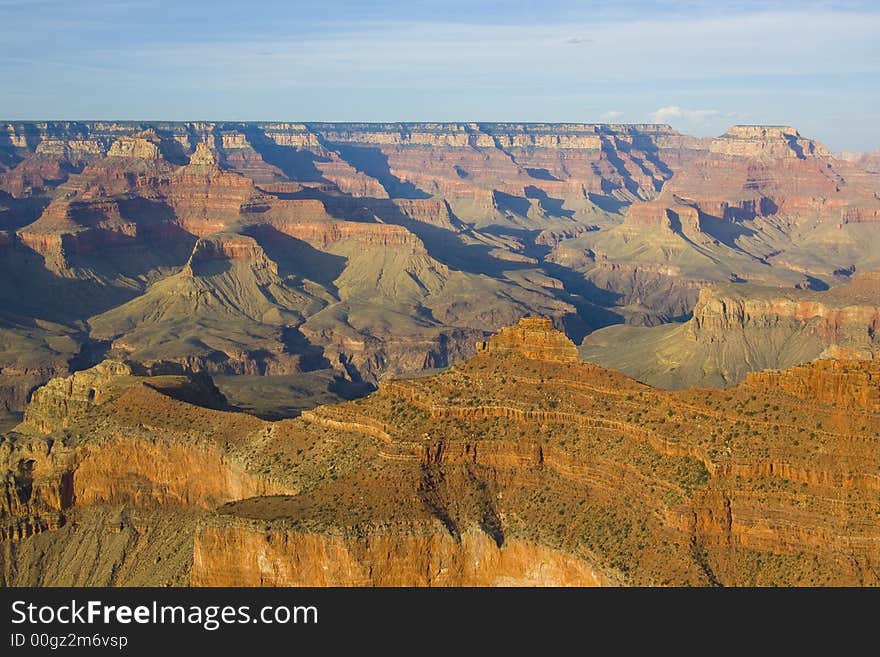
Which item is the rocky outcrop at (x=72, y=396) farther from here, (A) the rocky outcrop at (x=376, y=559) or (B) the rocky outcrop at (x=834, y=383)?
(B) the rocky outcrop at (x=834, y=383)

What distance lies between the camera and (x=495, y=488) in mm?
76562

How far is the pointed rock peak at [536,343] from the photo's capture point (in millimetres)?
84125

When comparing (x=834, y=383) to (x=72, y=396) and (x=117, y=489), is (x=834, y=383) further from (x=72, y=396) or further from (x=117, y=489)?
(x=72, y=396)

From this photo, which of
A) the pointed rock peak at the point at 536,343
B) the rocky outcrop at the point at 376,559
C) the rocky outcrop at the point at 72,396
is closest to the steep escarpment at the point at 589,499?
the rocky outcrop at the point at 376,559

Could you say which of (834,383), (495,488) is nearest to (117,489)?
(495,488)

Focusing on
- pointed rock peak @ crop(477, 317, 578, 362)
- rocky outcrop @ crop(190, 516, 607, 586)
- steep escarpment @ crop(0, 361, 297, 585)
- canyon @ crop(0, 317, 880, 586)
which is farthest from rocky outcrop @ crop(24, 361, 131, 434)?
pointed rock peak @ crop(477, 317, 578, 362)

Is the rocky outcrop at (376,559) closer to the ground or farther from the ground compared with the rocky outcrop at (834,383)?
closer to the ground

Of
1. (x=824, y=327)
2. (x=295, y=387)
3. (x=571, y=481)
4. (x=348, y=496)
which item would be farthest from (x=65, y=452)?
(x=824, y=327)

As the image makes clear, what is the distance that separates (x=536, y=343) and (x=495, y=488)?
1349 centimetres

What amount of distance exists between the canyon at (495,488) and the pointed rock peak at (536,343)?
168mm

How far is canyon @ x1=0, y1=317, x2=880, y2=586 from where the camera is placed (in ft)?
224

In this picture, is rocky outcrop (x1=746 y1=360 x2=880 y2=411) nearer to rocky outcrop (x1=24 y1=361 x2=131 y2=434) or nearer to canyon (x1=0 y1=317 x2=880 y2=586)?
canyon (x1=0 y1=317 x2=880 y2=586)

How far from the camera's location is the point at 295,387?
628 ft
